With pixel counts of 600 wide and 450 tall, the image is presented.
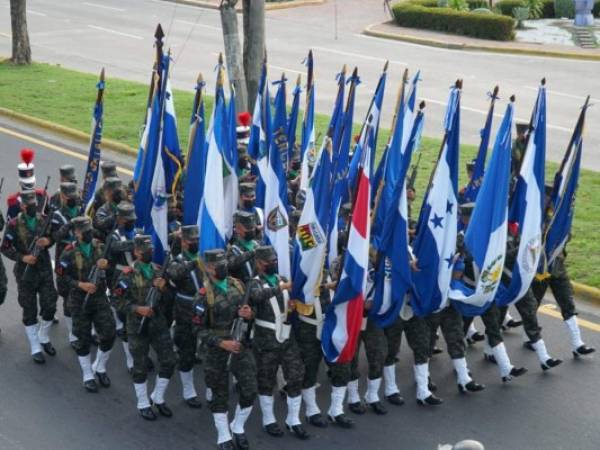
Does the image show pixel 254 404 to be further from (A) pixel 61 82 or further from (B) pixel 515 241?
(A) pixel 61 82

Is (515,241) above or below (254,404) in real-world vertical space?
above

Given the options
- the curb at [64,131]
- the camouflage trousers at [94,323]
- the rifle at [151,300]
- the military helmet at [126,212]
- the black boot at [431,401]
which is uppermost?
the military helmet at [126,212]

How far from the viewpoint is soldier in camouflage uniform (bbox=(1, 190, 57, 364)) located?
35.6 ft

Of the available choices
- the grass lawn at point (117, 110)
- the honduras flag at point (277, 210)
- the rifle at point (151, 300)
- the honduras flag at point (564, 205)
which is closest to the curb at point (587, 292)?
the grass lawn at point (117, 110)

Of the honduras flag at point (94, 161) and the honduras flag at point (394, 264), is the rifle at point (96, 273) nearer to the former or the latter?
the honduras flag at point (94, 161)

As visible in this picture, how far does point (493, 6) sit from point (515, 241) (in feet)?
77.0

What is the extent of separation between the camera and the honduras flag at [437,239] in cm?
998

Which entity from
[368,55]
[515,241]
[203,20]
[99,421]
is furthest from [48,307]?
[203,20]

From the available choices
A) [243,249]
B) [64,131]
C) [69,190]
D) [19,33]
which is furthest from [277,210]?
[19,33]

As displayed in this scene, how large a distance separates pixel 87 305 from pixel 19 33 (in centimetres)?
1632

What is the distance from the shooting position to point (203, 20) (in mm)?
33625

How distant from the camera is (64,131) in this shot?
19875 mm

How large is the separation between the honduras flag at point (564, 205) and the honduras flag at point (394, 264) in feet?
5.63

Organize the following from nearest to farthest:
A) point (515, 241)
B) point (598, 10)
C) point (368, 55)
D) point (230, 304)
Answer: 1. point (230, 304)
2. point (515, 241)
3. point (368, 55)
4. point (598, 10)
